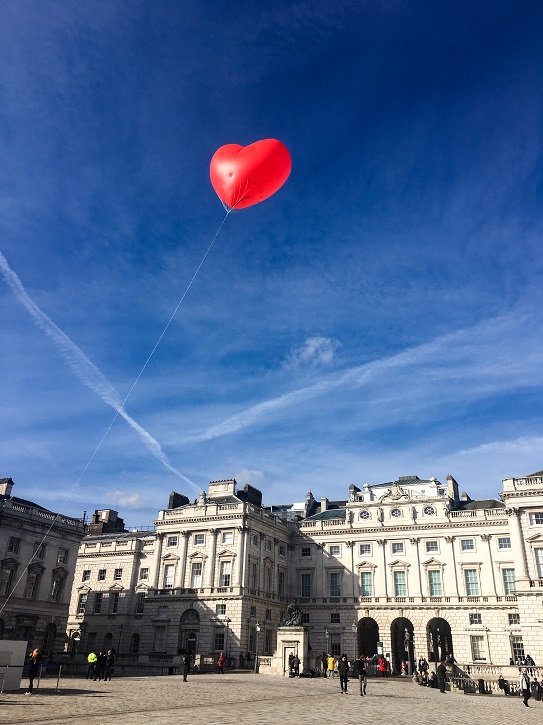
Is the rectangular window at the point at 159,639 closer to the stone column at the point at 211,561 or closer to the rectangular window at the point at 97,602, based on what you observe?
the stone column at the point at 211,561

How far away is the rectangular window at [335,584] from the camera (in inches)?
2635

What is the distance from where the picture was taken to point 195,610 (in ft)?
198

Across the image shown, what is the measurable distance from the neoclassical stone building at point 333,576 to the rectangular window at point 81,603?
8.5 inches

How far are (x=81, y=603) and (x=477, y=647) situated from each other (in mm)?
44893

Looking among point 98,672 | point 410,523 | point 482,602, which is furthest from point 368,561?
point 98,672

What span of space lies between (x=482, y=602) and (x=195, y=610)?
2849 cm

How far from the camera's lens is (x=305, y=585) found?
68938 millimetres

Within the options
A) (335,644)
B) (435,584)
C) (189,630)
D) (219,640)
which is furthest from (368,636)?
(189,630)

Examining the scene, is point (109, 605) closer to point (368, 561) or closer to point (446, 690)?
point (368, 561)

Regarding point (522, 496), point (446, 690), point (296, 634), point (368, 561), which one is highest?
point (522, 496)

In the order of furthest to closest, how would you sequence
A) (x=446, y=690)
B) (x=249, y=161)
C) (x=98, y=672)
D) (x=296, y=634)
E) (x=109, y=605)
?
1. (x=109, y=605)
2. (x=296, y=634)
3. (x=446, y=690)
4. (x=98, y=672)
5. (x=249, y=161)

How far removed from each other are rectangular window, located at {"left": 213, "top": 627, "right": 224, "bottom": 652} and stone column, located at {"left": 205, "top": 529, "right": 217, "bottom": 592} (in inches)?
158

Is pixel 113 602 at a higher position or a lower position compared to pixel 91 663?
higher

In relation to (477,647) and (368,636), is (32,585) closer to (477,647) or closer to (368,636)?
(368,636)
